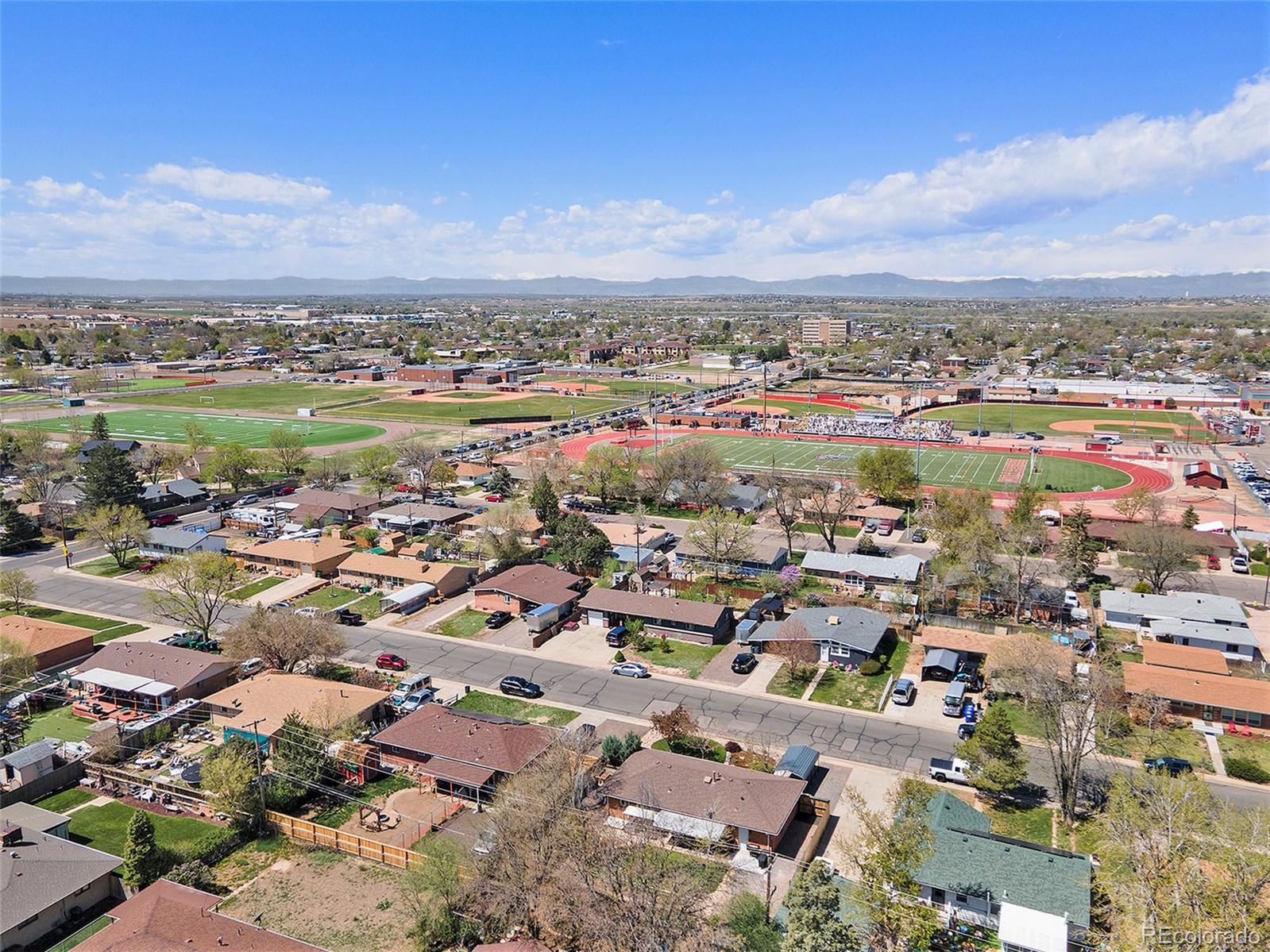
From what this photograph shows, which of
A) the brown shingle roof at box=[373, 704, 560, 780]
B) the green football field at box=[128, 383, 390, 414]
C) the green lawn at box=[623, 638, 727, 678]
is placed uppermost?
the green football field at box=[128, 383, 390, 414]

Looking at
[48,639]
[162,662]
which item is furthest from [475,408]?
[162,662]

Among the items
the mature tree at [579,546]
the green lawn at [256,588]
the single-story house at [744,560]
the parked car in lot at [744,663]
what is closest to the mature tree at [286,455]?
the green lawn at [256,588]

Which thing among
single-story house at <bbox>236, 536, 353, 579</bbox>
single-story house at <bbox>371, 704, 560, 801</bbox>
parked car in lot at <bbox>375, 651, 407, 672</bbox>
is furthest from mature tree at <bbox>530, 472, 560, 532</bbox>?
single-story house at <bbox>371, 704, 560, 801</bbox>

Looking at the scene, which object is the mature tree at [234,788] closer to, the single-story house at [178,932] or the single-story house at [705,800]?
the single-story house at [178,932]

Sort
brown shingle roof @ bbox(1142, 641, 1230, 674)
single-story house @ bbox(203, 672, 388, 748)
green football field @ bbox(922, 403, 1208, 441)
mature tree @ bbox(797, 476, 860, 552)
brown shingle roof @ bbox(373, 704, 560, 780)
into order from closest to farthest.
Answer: brown shingle roof @ bbox(373, 704, 560, 780), single-story house @ bbox(203, 672, 388, 748), brown shingle roof @ bbox(1142, 641, 1230, 674), mature tree @ bbox(797, 476, 860, 552), green football field @ bbox(922, 403, 1208, 441)

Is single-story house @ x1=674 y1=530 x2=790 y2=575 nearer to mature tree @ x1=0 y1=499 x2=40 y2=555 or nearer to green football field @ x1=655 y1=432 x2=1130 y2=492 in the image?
green football field @ x1=655 y1=432 x2=1130 y2=492

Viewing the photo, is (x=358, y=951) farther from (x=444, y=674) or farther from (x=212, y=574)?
(x=212, y=574)
